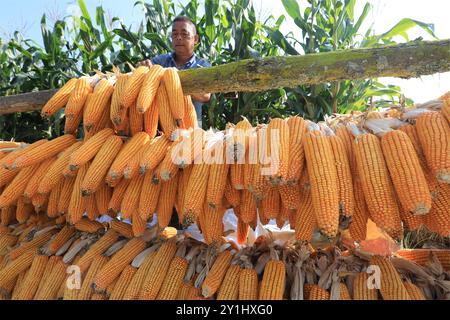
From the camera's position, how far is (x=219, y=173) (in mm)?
1771

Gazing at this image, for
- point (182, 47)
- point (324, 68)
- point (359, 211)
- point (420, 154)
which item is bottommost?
point (359, 211)

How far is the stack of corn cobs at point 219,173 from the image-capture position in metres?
1.50

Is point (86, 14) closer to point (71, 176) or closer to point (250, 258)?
point (71, 176)

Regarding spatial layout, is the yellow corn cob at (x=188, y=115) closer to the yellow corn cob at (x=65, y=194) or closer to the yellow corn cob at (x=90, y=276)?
the yellow corn cob at (x=65, y=194)

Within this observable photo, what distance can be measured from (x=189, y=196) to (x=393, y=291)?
3.59 feet

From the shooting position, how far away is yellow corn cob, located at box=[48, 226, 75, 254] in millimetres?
2334

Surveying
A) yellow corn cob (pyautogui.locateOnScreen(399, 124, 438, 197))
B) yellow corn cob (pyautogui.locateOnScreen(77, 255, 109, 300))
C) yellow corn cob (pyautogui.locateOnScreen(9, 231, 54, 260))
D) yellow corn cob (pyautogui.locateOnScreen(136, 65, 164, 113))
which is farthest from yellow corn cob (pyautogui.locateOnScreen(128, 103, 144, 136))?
yellow corn cob (pyautogui.locateOnScreen(399, 124, 438, 197))

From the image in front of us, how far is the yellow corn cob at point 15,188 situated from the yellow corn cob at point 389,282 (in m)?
2.15

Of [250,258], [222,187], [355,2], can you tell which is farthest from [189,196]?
[355,2]

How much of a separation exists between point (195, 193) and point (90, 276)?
0.88 metres

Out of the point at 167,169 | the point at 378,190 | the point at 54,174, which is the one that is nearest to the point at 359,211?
the point at 378,190

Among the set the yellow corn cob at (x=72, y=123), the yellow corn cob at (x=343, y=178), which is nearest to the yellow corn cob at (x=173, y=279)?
the yellow corn cob at (x=343, y=178)

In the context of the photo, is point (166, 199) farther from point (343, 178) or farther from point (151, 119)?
point (343, 178)

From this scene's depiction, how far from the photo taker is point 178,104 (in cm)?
205
